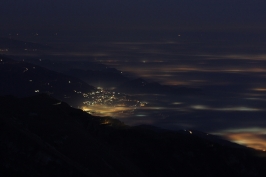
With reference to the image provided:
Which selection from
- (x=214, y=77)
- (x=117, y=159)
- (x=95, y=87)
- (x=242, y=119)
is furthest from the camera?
(x=214, y=77)

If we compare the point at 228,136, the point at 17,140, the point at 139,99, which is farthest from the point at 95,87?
the point at 17,140

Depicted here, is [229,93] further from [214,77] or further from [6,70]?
[6,70]

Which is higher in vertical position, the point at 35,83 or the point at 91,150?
the point at 91,150

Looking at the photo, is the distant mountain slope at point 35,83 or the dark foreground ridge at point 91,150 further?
the distant mountain slope at point 35,83

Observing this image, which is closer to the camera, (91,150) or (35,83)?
(91,150)
